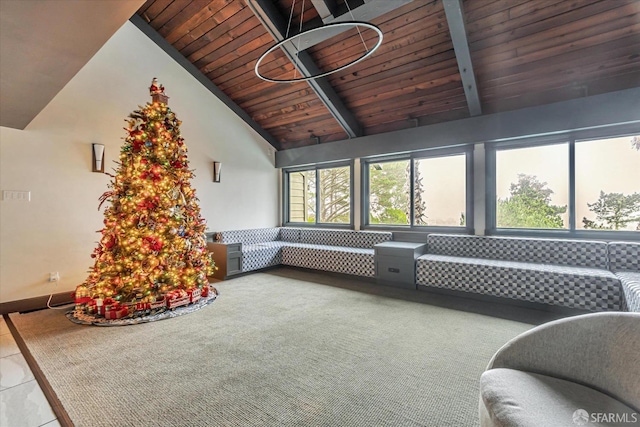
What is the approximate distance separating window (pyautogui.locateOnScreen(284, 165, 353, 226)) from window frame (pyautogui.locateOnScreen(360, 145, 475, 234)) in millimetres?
327

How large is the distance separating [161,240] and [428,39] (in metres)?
4.38

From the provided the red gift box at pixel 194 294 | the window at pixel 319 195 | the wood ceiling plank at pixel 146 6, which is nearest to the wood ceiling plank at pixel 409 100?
the window at pixel 319 195

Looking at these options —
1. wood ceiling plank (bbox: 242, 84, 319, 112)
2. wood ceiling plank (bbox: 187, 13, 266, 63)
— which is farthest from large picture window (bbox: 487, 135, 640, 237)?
wood ceiling plank (bbox: 187, 13, 266, 63)

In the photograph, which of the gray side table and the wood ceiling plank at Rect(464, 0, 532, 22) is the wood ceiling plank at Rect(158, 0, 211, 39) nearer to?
the wood ceiling plank at Rect(464, 0, 532, 22)

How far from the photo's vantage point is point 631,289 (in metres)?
2.83

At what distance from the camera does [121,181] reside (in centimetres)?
360

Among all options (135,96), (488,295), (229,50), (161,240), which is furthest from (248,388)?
(229,50)

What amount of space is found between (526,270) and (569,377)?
2.66m

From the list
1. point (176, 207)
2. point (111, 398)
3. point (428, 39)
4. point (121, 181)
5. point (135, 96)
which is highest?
point (428, 39)

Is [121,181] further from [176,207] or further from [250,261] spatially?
[250,261]

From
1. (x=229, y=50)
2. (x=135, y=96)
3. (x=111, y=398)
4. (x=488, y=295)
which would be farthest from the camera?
(x=229, y=50)

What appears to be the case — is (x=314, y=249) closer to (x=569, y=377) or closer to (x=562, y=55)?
(x=569, y=377)

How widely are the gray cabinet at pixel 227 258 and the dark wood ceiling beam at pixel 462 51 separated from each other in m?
4.39

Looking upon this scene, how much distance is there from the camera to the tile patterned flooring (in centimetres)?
178
